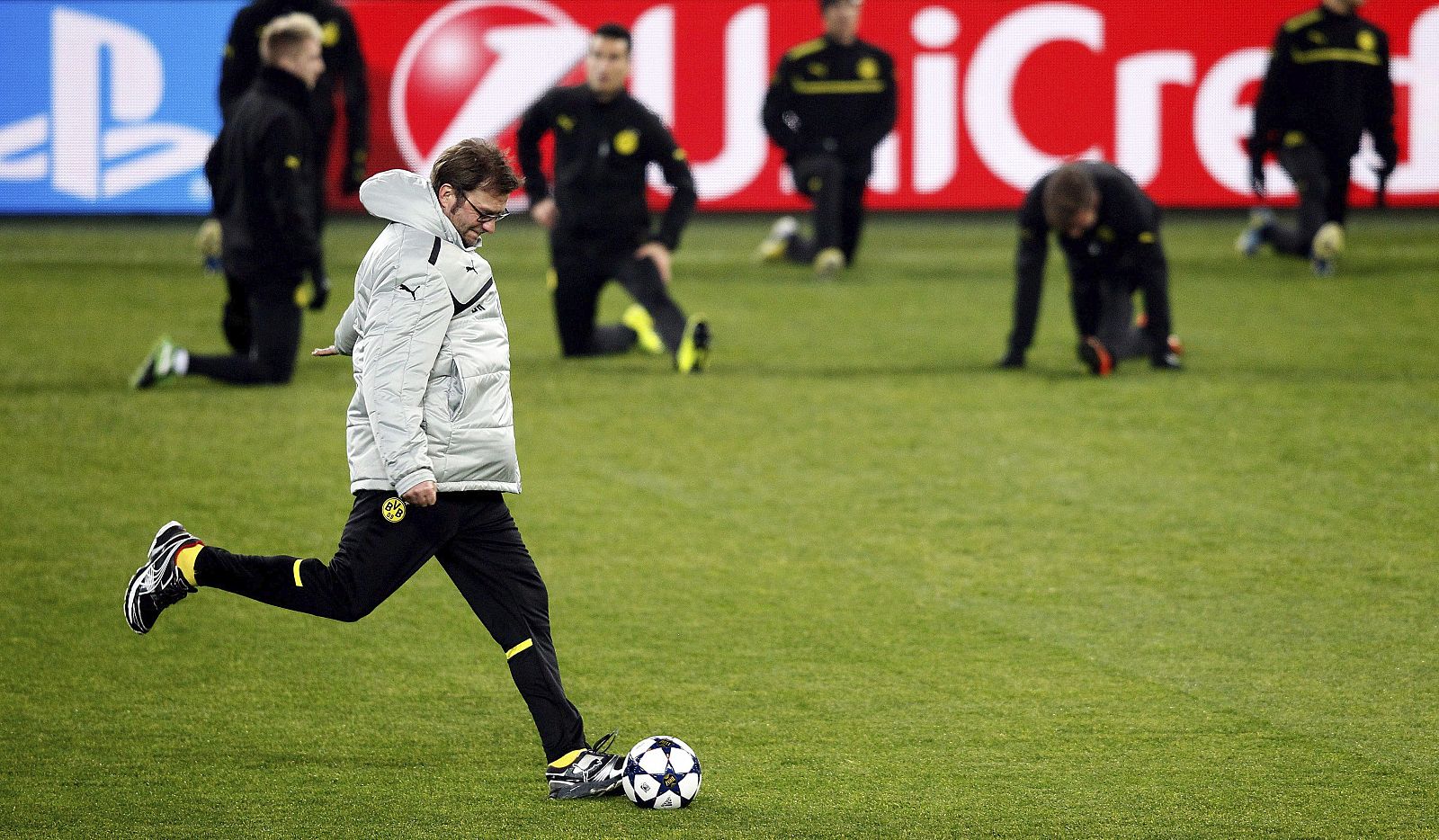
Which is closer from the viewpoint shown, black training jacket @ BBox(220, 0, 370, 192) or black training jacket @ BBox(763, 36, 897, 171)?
black training jacket @ BBox(220, 0, 370, 192)

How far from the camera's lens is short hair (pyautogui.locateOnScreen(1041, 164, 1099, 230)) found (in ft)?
33.6

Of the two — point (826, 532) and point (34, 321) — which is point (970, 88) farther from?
point (826, 532)

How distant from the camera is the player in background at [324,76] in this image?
12.5 metres

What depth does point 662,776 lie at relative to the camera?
190 inches

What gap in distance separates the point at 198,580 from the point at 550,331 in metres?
8.21

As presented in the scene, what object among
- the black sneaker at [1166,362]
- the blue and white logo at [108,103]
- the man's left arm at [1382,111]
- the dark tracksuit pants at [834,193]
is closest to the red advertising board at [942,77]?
the blue and white logo at [108,103]

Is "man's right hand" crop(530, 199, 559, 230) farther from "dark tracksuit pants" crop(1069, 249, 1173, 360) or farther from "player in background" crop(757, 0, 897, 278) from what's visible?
"player in background" crop(757, 0, 897, 278)

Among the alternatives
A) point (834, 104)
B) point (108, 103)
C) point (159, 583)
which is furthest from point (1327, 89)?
point (159, 583)

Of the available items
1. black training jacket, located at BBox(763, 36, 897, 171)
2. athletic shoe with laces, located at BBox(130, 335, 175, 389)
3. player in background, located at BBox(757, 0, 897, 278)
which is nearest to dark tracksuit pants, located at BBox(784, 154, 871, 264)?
player in background, located at BBox(757, 0, 897, 278)

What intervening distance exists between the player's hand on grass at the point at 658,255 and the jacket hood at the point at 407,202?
6.30 meters

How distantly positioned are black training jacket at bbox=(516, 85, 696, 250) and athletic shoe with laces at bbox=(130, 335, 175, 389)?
238 cm

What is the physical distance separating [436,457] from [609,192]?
6829 mm

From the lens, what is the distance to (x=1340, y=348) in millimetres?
12211

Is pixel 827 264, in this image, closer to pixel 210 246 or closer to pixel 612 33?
pixel 612 33
